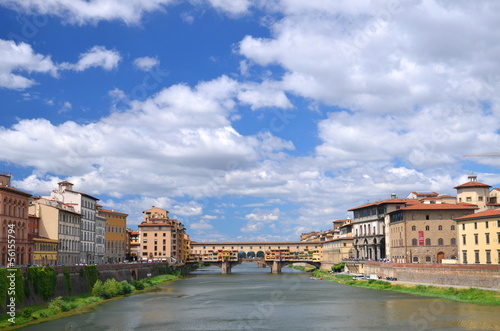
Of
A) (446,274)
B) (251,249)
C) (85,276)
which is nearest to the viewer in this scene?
(85,276)

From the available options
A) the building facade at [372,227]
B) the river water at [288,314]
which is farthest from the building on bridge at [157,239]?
the river water at [288,314]

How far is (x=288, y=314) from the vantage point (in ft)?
183

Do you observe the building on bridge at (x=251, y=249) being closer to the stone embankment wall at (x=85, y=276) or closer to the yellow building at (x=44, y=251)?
the stone embankment wall at (x=85, y=276)

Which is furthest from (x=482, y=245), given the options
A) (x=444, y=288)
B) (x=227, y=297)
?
(x=227, y=297)

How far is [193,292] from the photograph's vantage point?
Result: 85.6 meters

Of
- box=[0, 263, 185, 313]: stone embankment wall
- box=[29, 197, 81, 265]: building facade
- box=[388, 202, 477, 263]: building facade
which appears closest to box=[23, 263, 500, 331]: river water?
box=[0, 263, 185, 313]: stone embankment wall

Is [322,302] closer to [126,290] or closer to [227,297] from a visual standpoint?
[227,297]

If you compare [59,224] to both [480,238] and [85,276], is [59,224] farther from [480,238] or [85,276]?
[480,238]

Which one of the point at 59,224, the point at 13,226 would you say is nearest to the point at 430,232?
the point at 59,224

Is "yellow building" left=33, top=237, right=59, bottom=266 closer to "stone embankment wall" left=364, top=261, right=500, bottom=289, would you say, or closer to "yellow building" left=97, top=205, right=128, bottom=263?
"yellow building" left=97, top=205, right=128, bottom=263

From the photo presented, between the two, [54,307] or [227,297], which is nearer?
[54,307]

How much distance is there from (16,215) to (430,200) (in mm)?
72988

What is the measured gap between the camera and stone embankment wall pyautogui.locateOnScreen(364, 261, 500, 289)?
63.5m

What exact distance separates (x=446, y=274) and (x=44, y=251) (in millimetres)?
54331
